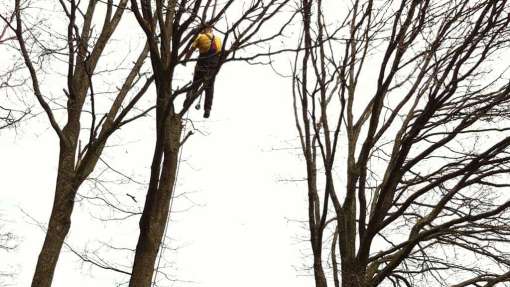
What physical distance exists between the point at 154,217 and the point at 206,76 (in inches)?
43.2

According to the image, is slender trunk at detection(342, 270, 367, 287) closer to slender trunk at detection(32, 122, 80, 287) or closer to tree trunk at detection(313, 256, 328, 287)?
tree trunk at detection(313, 256, 328, 287)

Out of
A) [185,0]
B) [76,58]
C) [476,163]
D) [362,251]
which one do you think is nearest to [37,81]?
[76,58]

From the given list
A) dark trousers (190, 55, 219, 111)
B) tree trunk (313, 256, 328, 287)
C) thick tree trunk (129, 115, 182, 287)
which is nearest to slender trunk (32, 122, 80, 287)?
dark trousers (190, 55, 219, 111)

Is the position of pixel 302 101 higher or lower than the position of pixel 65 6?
lower

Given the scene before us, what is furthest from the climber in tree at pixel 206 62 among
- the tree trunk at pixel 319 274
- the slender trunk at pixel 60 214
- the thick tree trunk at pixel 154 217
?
A: the tree trunk at pixel 319 274

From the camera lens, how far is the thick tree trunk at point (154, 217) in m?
3.72

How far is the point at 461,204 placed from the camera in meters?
6.09

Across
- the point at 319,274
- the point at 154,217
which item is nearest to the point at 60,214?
the point at 154,217

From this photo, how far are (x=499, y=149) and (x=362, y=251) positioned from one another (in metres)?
1.48

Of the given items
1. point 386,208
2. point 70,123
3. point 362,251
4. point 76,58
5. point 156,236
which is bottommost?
point 156,236

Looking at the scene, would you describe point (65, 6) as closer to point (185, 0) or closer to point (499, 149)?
point (185, 0)

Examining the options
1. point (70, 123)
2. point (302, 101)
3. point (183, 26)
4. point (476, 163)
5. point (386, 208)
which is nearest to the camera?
point (183, 26)

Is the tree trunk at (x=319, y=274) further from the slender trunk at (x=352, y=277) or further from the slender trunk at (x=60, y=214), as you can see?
the slender trunk at (x=60, y=214)

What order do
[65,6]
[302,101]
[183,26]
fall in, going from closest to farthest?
[183,26], [302,101], [65,6]
